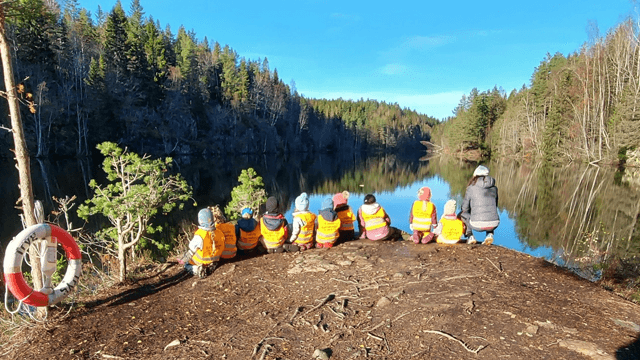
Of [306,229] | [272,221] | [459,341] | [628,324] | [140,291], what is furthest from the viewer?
[306,229]

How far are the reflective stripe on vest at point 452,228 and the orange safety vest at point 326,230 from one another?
2213mm

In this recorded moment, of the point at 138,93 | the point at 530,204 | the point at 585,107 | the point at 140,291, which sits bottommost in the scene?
the point at 530,204

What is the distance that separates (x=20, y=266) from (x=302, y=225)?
13.8 feet

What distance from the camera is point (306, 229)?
22.0 ft

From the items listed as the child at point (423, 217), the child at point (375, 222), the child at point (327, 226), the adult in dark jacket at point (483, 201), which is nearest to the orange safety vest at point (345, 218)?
the child at point (375, 222)

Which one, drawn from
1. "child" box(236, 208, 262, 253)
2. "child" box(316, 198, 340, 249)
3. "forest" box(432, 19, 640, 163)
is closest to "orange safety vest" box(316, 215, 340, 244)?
"child" box(316, 198, 340, 249)

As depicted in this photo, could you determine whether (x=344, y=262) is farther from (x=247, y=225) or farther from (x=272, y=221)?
(x=247, y=225)

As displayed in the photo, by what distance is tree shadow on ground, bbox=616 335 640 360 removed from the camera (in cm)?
311

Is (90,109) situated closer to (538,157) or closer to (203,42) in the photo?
(203,42)

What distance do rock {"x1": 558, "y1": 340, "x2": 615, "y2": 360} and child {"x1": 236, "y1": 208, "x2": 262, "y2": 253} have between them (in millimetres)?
4972

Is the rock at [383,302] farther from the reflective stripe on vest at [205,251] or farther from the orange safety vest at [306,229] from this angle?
the reflective stripe on vest at [205,251]

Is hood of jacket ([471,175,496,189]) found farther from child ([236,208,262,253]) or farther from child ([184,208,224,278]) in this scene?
child ([184,208,224,278])

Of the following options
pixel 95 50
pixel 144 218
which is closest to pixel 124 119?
pixel 95 50

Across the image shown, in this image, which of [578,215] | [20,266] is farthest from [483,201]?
[578,215]
